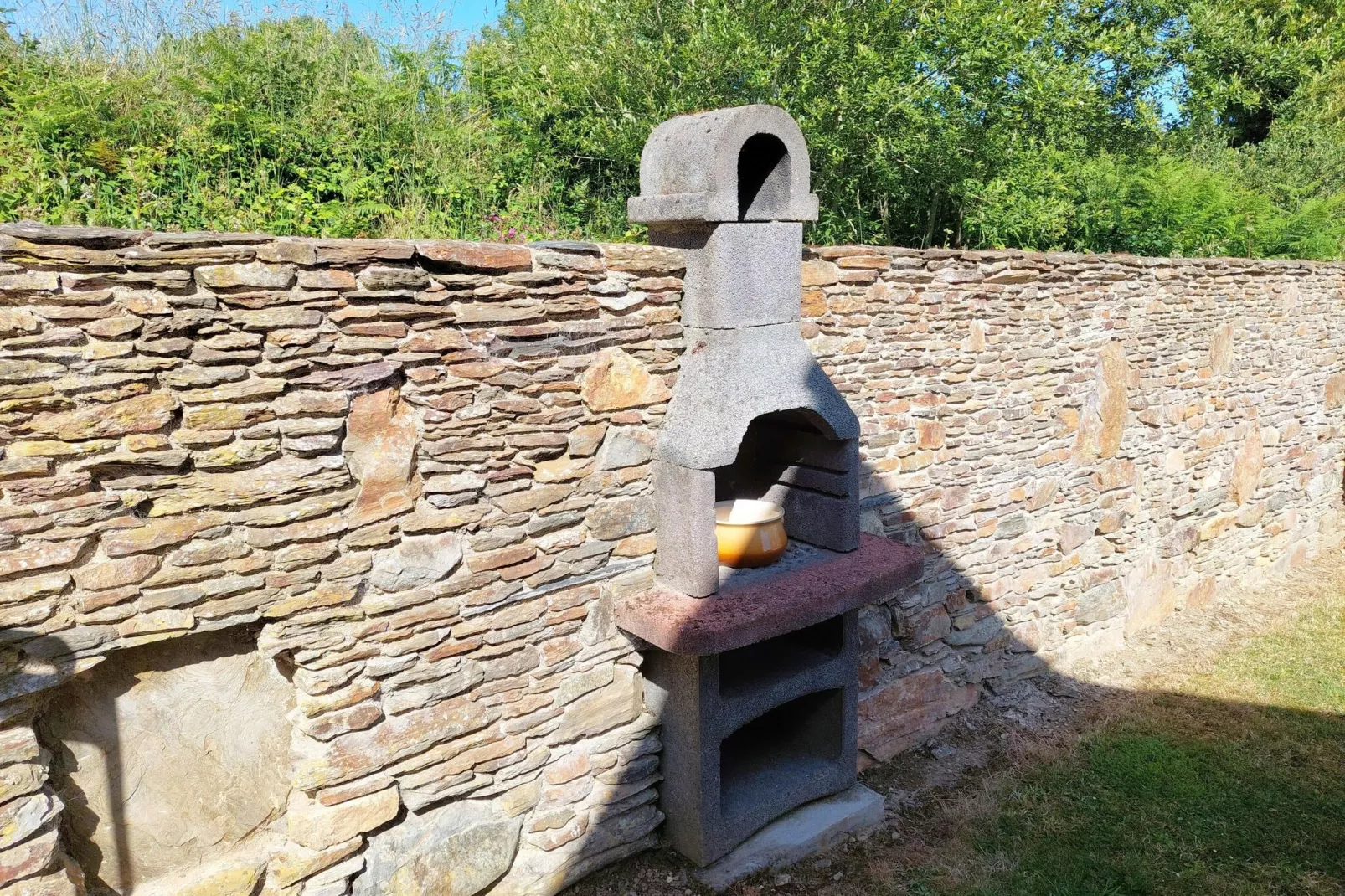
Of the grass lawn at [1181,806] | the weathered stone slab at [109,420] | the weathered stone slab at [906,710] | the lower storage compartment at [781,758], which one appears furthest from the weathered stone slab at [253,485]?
the weathered stone slab at [906,710]

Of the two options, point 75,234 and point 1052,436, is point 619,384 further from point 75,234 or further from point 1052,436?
point 1052,436

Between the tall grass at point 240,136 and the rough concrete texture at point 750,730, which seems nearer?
the rough concrete texture at point 750,730

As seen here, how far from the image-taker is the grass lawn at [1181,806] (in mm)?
4316

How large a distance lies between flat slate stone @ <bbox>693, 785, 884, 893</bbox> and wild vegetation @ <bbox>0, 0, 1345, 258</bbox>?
3619 mm

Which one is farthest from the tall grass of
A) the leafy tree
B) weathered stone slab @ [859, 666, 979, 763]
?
weathered stone slab @ [859, 666, 979, 763]

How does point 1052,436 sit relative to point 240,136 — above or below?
below

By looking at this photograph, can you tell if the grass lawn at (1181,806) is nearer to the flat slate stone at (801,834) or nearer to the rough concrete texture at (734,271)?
the flat slate stone at (801,834)

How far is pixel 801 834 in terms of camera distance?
14.3 feet

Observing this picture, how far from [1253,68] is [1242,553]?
29.9ft

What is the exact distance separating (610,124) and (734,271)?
362cm

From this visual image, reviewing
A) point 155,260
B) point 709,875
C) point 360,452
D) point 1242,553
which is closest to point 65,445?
point 155,260

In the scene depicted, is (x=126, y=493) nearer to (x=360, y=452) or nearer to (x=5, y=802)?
(x=360, y=452)

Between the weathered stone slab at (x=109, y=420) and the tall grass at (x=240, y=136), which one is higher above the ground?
the tall grass at (x=240, y=136)

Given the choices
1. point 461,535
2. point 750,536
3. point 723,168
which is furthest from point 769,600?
point 723,168
